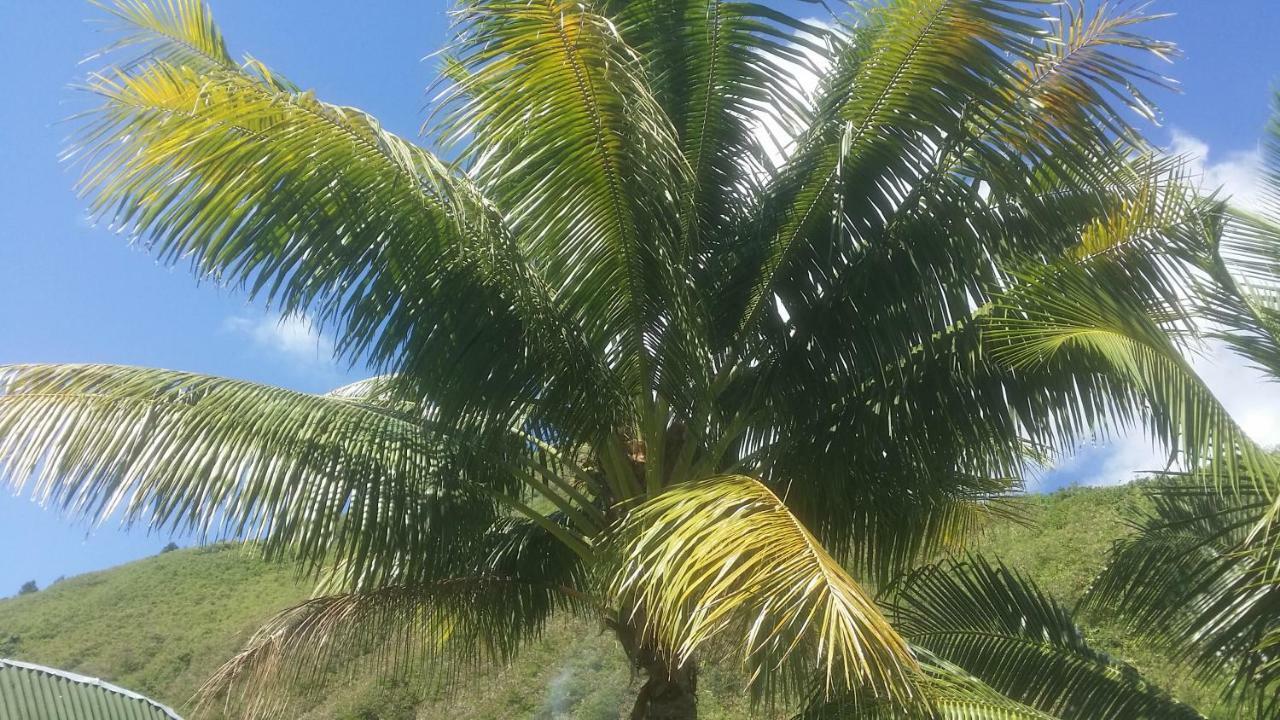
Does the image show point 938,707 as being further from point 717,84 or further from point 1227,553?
point 717,84

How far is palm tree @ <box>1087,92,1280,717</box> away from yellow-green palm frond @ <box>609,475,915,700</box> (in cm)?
152

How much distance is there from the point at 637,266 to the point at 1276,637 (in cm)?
331

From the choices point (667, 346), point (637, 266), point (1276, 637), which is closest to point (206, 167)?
point (637, 266)

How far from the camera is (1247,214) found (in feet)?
15.6

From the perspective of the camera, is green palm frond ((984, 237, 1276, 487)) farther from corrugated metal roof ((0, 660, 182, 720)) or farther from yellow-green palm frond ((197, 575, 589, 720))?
corrugated metal roof ((0, 660, 182, 720))

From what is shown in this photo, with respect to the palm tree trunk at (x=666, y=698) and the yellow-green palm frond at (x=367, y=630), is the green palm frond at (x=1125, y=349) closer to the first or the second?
the palm tree trunk at (x=666, y=698)

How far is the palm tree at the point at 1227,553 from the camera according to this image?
4.32 m

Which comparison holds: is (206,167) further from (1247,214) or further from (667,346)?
(1247,214)

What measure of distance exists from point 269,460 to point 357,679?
3316 mm

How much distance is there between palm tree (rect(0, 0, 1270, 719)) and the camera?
4648mm

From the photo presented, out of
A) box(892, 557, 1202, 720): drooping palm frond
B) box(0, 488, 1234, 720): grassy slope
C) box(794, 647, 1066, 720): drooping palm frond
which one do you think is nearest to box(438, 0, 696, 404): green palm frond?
box(794, 647, 1066, 720): drooping palm frond

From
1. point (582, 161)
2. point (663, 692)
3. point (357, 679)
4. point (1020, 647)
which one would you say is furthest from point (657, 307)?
point (357, 679)

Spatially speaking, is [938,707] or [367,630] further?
[367,630]

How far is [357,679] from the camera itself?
807cm
